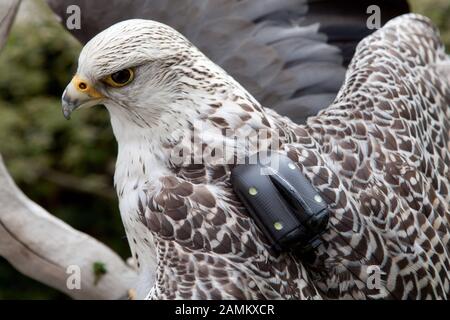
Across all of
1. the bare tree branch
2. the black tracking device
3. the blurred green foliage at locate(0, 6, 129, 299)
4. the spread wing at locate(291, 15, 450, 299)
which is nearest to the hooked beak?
the black tracking device

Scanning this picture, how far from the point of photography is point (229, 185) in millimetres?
2416

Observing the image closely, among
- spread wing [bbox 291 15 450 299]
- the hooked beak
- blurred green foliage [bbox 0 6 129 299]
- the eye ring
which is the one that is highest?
the eye ring

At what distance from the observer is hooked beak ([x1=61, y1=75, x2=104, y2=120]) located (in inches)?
93.4

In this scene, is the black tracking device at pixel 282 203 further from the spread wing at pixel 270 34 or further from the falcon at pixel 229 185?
the spread wing at pixel 270 34

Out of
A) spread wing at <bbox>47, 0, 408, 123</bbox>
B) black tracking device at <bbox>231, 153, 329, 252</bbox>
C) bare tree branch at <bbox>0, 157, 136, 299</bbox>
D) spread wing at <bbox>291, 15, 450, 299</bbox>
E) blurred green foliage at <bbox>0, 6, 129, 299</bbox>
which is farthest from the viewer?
blurred green foliage at <bbox>0, 6, 129, 299</bbox>

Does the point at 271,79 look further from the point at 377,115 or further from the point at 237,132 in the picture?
the point at 237,132

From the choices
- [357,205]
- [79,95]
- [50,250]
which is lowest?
[50,250]

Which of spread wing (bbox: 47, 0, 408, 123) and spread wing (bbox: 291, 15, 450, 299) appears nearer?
spread wing (bbox: 291, 15, 450, 299)

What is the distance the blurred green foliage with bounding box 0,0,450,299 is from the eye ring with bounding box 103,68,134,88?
247 cm

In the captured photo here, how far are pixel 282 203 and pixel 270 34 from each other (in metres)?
1.32

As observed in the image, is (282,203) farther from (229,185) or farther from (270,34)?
(270,34)

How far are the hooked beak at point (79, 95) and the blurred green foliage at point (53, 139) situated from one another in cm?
238

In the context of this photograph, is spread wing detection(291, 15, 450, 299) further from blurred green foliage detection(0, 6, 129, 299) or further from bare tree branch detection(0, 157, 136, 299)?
blurred green foliage detection(0, 6, 129, 299)

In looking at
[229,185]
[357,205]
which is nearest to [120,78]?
[229,185]
